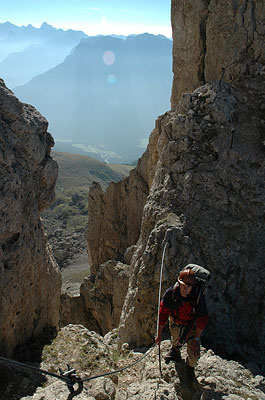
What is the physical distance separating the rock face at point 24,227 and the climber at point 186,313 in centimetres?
567

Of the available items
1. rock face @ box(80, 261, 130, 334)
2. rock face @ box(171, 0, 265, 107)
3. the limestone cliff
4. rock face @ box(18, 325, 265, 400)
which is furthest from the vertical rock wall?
rock face @ box(18, 325, 265, 400)

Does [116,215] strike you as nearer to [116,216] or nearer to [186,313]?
[116,216]

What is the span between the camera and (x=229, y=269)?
40.8ft

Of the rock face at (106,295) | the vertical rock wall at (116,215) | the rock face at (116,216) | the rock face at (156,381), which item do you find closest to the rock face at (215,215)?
the rock face at (156,381)

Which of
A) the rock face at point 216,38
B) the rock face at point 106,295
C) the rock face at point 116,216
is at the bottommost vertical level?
the rock face at point 106,295

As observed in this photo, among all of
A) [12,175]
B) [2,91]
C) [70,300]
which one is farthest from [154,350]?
[70,300]

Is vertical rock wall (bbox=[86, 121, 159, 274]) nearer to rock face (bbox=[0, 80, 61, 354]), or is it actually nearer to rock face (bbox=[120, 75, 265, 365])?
rock face (bbox=[120, 75, 265, 365])

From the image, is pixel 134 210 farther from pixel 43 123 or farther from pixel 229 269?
pixel 229 269

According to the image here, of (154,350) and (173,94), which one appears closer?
(154,350)

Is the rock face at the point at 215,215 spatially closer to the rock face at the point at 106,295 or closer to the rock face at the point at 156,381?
the rock face at the point at 156,381

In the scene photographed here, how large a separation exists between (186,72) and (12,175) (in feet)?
41.0

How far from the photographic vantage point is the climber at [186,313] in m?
8.20

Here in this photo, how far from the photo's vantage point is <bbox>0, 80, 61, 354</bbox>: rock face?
38.8ft

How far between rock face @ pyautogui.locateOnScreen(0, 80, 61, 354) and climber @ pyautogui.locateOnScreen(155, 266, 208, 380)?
5673 millimetres
